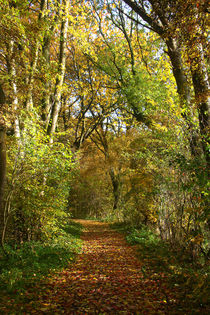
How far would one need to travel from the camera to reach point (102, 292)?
3.99 metres

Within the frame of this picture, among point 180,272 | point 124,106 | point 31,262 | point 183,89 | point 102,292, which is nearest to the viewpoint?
point 102,292

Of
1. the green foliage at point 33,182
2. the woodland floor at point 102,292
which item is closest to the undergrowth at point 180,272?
the woodland floor at point 102,292

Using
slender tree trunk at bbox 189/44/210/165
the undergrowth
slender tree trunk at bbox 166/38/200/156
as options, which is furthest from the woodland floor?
slender tree trunk at bbox 166/38/200/156

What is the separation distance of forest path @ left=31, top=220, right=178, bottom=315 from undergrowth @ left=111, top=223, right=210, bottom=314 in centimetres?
28

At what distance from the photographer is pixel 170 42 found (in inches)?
208

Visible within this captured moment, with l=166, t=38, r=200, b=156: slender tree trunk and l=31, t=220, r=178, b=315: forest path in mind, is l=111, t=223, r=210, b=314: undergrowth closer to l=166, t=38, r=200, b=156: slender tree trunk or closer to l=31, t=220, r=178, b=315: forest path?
l=31, t=220, r=178, b=315: forest path

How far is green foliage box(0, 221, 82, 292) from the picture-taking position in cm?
382

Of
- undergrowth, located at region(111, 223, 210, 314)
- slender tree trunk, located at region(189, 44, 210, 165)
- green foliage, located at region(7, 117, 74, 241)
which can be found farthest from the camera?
green foliage, located at region(7, 117, 74, 241)

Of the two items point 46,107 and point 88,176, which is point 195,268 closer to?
point 46,107

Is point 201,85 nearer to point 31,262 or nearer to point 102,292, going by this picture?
point 102,292

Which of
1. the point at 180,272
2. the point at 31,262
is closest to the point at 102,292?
the point at 180,272

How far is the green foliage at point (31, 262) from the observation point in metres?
3.82

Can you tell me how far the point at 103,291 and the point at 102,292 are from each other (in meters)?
0.05

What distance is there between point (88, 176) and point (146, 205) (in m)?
12.4
